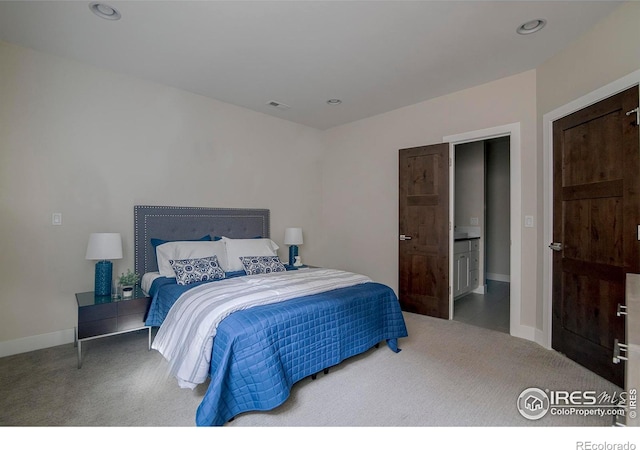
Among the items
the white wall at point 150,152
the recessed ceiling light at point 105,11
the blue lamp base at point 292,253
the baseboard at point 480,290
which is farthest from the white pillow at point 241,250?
the baseboard at point 480,290

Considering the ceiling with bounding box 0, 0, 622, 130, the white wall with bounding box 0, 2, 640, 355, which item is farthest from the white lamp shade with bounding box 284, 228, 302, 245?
the ceiling with bounding box 0, 0, 622, 130

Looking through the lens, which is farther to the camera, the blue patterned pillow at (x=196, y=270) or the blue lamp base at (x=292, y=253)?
the blue lamp base at (x=292, y=253)

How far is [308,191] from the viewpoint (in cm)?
498

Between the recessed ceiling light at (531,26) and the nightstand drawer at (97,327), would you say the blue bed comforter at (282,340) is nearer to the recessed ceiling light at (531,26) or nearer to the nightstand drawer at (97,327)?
the nightstand drawer at (97,327)

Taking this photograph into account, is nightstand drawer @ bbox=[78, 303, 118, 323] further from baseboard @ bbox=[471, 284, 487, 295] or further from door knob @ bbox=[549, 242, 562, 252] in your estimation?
baseboard @ bbox=[471, 284, 487, 295]

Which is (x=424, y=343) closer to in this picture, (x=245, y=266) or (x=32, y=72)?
(x=245, y=266)

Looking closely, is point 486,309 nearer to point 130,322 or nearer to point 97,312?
point 130,322

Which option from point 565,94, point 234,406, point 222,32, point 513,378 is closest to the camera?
point 234,406

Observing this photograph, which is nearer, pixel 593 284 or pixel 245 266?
pixel 593 284

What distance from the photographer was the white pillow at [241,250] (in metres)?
3.42

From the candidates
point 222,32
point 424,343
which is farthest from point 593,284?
point 222,32

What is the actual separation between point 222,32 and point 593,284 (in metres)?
A: 3.55

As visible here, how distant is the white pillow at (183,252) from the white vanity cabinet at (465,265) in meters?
3.10
